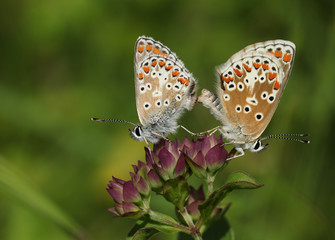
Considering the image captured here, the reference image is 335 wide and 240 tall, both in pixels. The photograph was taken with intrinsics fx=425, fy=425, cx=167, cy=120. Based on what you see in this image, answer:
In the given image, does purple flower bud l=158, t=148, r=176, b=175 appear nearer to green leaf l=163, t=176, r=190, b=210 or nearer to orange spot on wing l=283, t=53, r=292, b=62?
green leaf l=163, t=176, r=190, b=210

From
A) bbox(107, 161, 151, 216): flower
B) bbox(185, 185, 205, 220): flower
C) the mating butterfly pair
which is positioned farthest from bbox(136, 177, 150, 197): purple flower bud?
the mating butterfly pair

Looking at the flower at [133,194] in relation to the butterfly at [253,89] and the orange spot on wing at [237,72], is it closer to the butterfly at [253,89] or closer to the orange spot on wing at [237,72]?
the butterfly at [253,89]

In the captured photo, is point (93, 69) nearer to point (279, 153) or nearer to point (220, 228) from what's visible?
point (279, 153)

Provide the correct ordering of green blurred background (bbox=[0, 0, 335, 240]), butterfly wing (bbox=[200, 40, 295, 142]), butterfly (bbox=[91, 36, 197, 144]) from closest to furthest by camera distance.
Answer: butterfly wing (bbox=[200, 40, 295, 142]), butterfly (bbox=[91, 36, 197, 144]), green blurred background (bbox=[0, 0, 335, 240])

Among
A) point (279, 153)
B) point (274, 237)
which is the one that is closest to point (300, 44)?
point (279, 153)

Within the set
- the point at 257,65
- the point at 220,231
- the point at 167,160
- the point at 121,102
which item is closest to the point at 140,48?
the point at 257,65

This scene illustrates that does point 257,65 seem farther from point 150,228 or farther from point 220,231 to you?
point 150,228

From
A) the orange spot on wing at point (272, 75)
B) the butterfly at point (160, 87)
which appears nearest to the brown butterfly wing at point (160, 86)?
the butterfly at point (160, 87)
